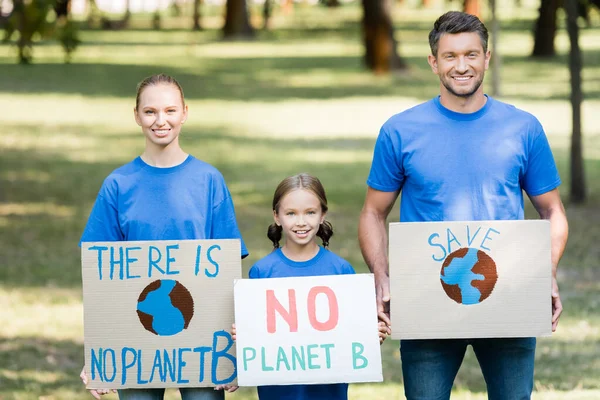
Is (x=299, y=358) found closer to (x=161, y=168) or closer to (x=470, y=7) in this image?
(x=161, y=168)

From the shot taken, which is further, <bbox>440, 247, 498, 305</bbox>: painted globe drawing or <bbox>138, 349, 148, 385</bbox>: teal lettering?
<bbox>138, 349, 148, 385</bbox>: teal lettering

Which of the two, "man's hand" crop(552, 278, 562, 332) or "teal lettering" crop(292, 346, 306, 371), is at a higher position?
"man's hand" crop(552, 278, 562, 332)

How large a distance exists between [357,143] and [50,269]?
10.4 meters

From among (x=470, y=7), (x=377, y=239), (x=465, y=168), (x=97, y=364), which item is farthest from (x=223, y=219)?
(x=470, y=7)

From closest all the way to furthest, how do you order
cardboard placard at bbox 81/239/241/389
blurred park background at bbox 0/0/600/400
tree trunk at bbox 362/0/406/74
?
cardboard placard at bbox 81/239/241/389 → blurred park background at bbox 0/0/600/400 → tree trunk at bbox 362/0/406/74

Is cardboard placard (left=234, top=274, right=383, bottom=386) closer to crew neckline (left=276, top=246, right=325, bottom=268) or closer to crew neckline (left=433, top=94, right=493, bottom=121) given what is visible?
crew neckline (left=276, top=246, right=325, bottom=268)

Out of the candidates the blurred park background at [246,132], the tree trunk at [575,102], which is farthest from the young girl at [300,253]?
the tree trunk at [575,102]

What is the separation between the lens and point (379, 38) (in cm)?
3288

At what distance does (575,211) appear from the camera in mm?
13539

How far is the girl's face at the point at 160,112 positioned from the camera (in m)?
4.25

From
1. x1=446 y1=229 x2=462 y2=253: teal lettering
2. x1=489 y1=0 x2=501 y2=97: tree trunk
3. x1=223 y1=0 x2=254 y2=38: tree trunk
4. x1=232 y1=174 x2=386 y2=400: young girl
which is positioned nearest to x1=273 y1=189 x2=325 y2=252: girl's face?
x1=232 y1=174 x2=386 y2=400: young girl

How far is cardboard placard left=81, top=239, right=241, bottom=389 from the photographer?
419 centimetres

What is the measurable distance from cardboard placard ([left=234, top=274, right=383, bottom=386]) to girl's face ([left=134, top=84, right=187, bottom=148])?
58 centimetres

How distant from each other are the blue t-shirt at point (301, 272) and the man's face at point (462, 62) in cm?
73
